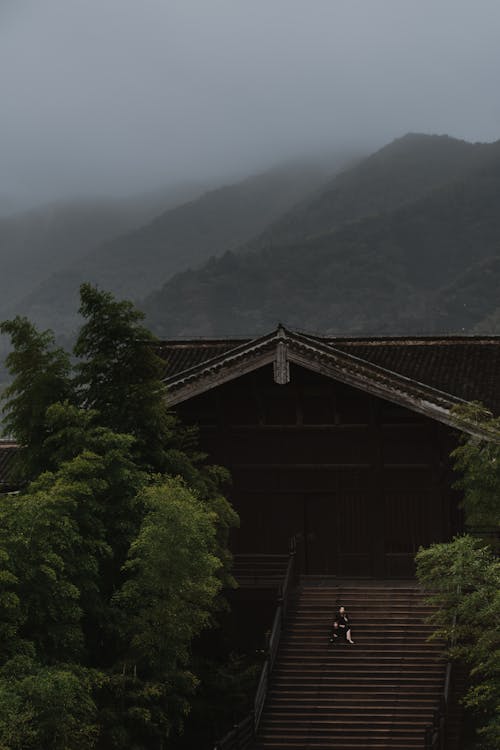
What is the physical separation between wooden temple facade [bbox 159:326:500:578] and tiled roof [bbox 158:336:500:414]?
3.6 inches

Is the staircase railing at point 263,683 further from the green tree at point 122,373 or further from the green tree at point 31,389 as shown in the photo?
the green tree at point 31,389

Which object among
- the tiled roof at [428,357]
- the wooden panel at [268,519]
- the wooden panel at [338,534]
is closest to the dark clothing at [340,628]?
the wooden panel at [338,534]

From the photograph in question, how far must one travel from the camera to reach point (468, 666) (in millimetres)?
27641

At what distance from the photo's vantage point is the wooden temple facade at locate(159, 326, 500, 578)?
33.1 metres

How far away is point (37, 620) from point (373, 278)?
177 metres

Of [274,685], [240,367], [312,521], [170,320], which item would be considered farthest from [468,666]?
[170,320]

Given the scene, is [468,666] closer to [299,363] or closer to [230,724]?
[230,724]

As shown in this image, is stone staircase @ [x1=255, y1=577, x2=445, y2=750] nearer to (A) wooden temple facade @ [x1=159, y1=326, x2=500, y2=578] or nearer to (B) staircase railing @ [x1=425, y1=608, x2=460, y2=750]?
(B) staircase railing @ [x1=425, y1=608, x2=460, y2=750]

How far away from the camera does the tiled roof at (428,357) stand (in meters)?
33.4

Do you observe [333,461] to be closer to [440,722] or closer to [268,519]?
[268,519]

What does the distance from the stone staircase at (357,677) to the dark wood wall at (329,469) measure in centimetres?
255

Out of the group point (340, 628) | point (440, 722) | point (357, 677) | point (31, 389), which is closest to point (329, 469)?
point (340, 628)

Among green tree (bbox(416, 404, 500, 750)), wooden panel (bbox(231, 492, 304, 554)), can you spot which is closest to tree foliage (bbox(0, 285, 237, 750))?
green tree (bbox(416, 404, 500, 750))

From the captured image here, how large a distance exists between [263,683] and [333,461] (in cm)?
857
